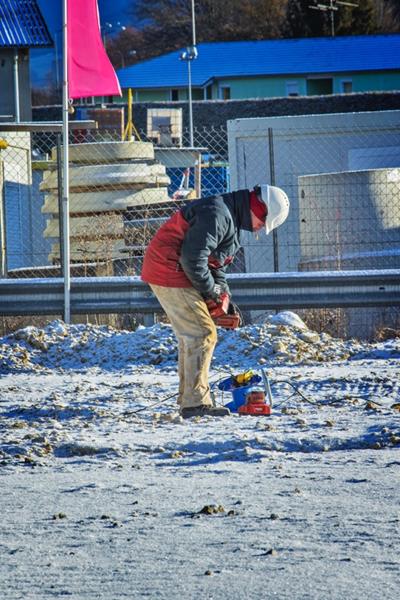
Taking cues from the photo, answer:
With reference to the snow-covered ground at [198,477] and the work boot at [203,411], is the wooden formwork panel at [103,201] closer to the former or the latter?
the snow-covered ground at [198,477]

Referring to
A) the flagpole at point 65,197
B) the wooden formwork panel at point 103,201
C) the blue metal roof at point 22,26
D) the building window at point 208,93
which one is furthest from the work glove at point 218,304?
the building window at point 208,93

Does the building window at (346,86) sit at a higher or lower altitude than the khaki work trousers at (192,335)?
higher

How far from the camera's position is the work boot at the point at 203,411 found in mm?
8883

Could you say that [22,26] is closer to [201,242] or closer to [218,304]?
[218,304]

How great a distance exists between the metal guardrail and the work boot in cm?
390

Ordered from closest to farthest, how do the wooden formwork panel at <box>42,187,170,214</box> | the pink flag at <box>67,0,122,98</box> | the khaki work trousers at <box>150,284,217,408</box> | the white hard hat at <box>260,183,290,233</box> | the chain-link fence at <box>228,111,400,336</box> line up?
the white hard hat at <box>260,183,290,233</box> < the khaki work trousers at <box>150,284,217,408</box> < the pink flag at <box>67,0,122,98</box> < the chain-link fence at <box>228,111,400,336</box> < the wooden formwork panel at <box>42,187,170,214</box>

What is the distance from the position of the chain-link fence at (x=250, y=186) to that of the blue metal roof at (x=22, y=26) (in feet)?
18.1

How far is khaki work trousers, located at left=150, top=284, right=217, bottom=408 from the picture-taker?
28.6 feet

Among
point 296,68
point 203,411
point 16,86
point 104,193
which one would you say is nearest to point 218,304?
point 203,411

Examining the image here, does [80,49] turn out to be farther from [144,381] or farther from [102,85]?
[144,381]

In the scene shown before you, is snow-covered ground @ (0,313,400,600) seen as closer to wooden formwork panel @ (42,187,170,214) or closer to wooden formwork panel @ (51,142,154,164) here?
wooden formwork panel @ (42,187,170,214)

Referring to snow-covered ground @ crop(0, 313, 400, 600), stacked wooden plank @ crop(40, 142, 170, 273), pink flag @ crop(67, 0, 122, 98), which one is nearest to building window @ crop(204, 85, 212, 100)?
stacked wooden plank @ crop(40, 142, 170, 273)

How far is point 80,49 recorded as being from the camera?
13.6 metres

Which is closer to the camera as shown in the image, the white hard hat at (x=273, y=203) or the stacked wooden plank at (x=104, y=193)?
the white hard hat at (x=273, y=203)
